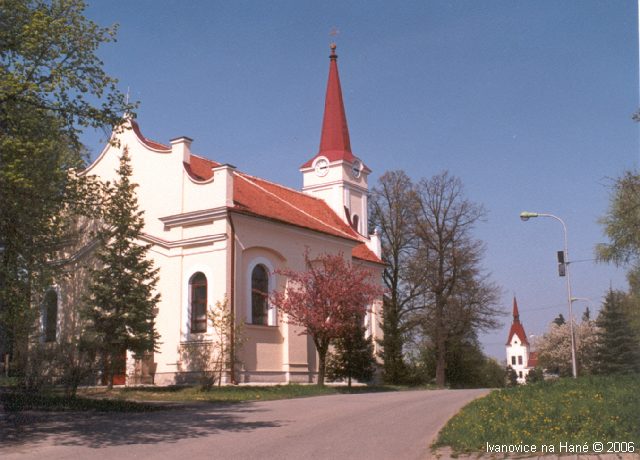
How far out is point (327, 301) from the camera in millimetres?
25234

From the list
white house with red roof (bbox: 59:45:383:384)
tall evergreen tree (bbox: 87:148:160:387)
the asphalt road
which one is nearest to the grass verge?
the asphalt road

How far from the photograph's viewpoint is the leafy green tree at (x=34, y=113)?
13.0m

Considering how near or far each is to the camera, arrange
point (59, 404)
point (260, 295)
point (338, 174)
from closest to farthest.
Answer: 1. point (59, 404)
2. point (260, 295)
3. point (338, 174)

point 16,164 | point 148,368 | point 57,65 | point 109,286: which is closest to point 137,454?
point 16,164

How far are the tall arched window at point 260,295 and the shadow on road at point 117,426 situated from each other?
11.1 metres

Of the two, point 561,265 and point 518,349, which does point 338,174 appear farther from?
point 518,349

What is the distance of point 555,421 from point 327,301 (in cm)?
1576

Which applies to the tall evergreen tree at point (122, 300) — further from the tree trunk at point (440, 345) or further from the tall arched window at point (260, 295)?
the tree trunk at point (440, 345)

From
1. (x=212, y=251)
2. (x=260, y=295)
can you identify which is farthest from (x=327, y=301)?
(x=212, y=251)

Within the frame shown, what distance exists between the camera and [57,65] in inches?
542

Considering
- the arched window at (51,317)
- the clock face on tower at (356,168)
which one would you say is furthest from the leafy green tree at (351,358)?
the clock face on tower at (356,168)

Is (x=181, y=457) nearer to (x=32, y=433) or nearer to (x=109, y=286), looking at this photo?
(x=32, y=433)

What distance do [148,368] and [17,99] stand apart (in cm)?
1678

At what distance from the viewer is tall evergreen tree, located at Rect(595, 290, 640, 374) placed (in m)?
35.4
